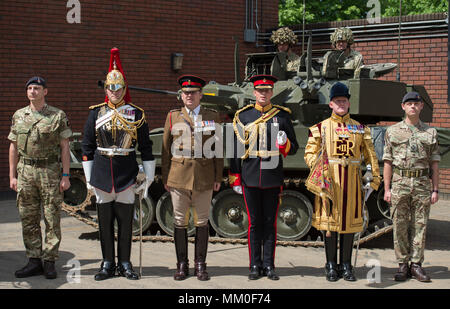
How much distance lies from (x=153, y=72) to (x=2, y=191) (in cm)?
423

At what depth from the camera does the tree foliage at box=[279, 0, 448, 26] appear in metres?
23.5

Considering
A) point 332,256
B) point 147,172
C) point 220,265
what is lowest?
point 220,265

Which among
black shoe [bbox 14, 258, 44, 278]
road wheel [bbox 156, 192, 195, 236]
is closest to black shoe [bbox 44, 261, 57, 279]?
black shoe [bbox 14, 258, 44, 278]

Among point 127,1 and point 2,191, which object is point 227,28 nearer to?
→ point 127,1

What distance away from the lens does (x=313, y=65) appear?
9.63 metres

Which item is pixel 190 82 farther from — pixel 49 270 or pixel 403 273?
pixel 403 273

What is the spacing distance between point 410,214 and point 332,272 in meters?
1.01

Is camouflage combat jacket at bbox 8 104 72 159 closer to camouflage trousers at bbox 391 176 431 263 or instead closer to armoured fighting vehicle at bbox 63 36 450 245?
armoured fighting vehicle at bbox 63 36 450 245

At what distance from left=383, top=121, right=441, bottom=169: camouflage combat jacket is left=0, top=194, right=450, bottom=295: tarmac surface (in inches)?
46.5

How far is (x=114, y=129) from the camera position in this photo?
613cm

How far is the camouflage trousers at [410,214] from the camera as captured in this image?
6.33 m

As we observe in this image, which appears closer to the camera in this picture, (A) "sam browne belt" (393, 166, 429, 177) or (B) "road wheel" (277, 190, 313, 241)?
(A) "sam browne belt" (393, 166, 429, 177)

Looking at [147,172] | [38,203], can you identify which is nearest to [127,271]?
[147,172]

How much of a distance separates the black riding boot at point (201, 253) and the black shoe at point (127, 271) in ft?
1.97
